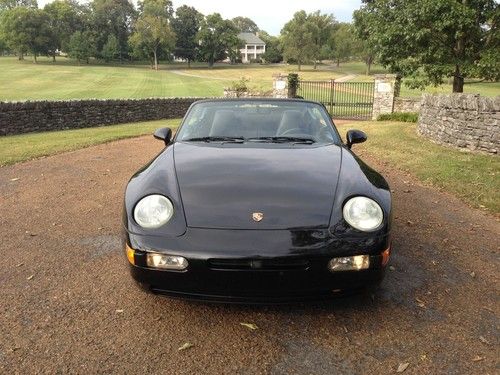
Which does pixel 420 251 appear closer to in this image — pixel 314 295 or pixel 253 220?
pixel 314 295

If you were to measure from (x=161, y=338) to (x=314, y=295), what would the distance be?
0.97 m

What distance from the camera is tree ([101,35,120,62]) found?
8812cm

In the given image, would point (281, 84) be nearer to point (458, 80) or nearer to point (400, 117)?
point (400, 117)

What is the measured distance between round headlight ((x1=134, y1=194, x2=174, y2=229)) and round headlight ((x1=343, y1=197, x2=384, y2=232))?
1118mm

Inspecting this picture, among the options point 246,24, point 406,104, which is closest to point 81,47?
point 406,104

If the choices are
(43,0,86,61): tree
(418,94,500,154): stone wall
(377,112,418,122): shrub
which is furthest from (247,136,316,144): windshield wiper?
(43,0,86,61): tree

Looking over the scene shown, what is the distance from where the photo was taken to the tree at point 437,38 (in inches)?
513

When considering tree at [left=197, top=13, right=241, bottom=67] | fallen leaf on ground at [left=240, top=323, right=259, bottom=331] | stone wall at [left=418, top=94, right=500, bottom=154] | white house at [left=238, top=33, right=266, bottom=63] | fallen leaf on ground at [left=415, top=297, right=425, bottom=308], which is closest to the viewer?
fallen leaf on ground at [left=240, top=323, right=259, bottom=331]

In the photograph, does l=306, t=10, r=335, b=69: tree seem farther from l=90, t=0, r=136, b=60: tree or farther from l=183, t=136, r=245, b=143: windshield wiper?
l=183, t=136, r=245, b=143: windshield wiper

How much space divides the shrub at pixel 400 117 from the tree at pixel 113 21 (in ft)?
273

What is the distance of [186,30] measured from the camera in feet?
330

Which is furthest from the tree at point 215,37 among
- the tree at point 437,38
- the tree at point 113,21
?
the tree at point 437,38

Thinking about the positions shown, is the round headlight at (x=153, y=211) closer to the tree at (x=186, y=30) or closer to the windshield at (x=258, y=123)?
the windshield at (x=258, y=123)

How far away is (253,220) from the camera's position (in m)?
2.62
